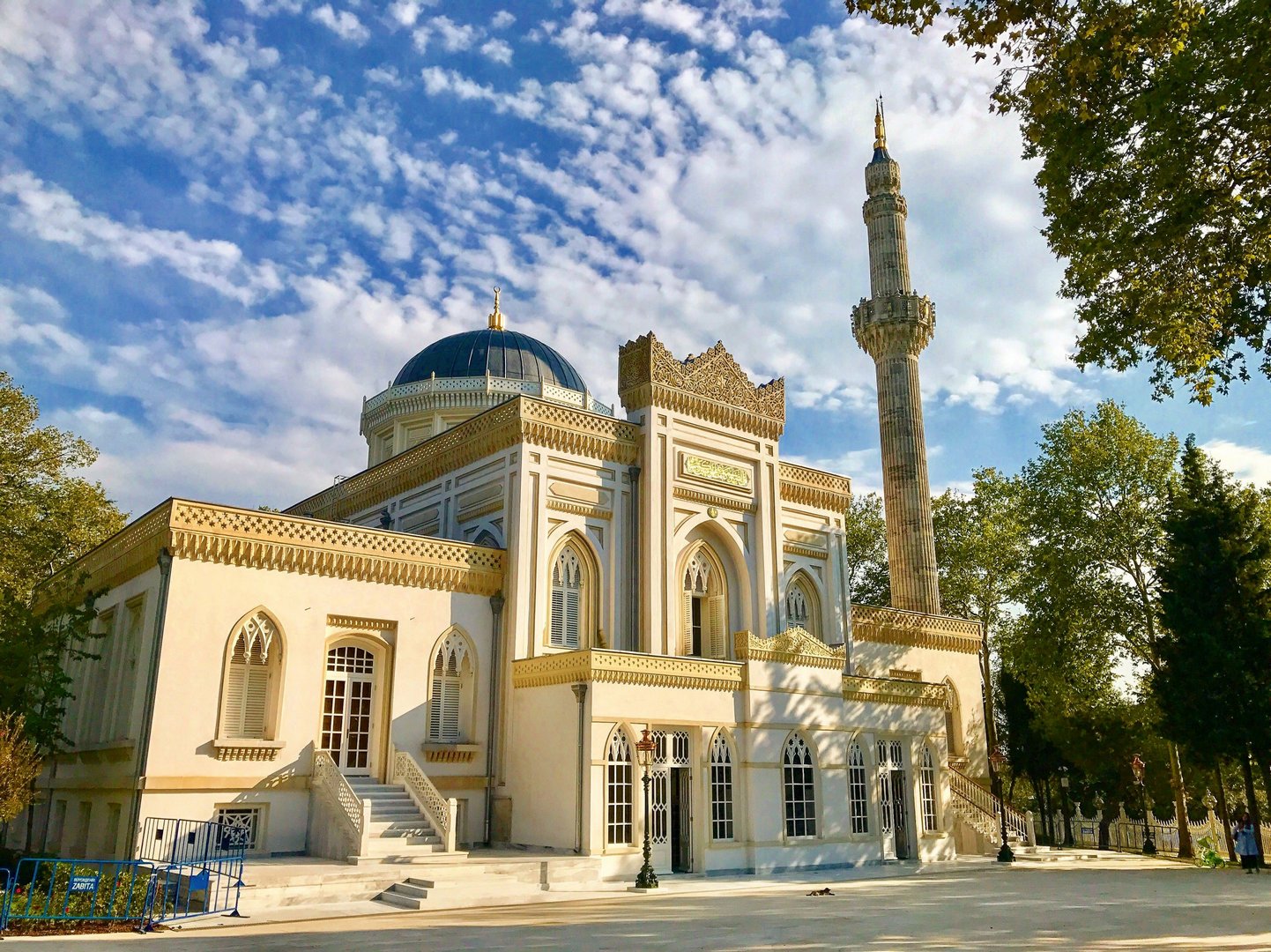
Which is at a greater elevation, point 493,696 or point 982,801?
point 493,696

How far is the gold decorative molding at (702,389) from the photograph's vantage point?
2281cm

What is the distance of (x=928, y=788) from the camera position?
78.4 ft

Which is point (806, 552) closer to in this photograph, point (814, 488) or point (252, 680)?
point (814, 488)

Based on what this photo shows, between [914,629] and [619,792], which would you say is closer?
[619,792]

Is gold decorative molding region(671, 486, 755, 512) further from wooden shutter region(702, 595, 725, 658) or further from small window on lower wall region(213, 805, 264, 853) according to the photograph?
small window on lower wall region(213, 805, 264, 853)

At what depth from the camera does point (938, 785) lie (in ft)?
78.8

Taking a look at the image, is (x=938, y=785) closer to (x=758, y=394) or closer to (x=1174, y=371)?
(x=758, y=394)

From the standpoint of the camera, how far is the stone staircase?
15.7 metres

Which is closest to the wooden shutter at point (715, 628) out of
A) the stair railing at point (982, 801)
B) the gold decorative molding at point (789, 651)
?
the gold decorative molding at point (789, 651)

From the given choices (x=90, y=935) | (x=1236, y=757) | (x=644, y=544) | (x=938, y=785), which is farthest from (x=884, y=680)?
(x=90, y=935)

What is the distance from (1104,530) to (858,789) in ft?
44.0

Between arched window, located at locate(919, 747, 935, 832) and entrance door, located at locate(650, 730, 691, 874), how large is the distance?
732 centimetres

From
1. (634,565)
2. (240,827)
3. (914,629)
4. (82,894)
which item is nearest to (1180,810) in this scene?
(914,629)

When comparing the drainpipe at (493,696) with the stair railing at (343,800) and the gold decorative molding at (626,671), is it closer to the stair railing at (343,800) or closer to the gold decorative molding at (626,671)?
the gold decorative molding at (626,671)
